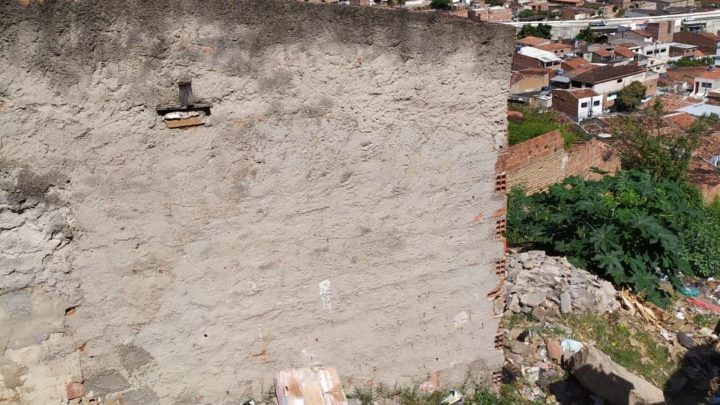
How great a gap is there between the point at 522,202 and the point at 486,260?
→ 4.71 meters

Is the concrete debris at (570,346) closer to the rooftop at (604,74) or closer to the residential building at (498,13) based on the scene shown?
the rooftop at (604,74)

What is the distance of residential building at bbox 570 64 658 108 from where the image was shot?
A: 34250 mm

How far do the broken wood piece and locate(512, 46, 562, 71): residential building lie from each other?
122 ft

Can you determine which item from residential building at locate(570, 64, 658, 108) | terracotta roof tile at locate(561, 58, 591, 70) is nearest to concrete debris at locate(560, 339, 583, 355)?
residential building at locate(570, 64, 658, 108)

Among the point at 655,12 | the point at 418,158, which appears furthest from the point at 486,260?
the point at 655,12

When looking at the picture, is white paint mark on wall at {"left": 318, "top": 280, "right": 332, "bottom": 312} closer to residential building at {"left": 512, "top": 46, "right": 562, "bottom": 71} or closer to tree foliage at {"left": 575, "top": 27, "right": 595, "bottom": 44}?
residential building at {"left": 512, "top": 46, "right": 562, "bottom": 71}

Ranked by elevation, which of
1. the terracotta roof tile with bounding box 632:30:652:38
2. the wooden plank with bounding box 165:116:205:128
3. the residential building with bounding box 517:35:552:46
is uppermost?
the wooden plank with bounding box 165:116:205:128

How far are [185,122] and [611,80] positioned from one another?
35838 mm

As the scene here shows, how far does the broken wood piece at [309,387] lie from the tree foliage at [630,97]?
31586 millimetres

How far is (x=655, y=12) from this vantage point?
7156 cm

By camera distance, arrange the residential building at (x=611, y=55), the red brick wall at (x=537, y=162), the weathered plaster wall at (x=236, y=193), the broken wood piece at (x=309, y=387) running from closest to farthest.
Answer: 1. the weathered plaster wall at (x=236, y=193)
2. the broken wood piece at (x=309, y=387)
3. the red brick wall at (x=537, y=162)
4. the residential building at (x=611, y=55)

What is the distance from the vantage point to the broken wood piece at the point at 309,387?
3.95m

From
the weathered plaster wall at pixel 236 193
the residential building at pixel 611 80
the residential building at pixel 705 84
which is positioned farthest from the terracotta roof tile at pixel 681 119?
the weathered plaster wall at pixel 236 193

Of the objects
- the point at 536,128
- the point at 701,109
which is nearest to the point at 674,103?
the point at 701,109
